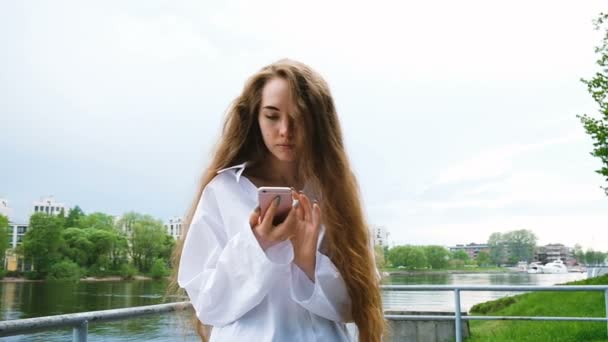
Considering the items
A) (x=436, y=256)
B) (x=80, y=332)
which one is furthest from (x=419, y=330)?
(x=436, y=256)

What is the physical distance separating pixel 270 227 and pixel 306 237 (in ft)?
0.34

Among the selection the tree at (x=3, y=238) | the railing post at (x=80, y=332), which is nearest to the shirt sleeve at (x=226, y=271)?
the railing post at (x=80, y=332)

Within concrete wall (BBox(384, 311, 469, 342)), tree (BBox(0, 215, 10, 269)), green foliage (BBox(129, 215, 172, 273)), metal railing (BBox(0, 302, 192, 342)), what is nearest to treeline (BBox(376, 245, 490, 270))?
green foliage (BBox(129, 215, 172, 273))

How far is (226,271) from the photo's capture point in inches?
47.1

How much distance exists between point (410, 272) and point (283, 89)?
215 feet

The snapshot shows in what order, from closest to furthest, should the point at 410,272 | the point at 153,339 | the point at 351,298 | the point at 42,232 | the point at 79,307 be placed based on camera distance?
1. the point at 351,298
2. the point at 153,339
3. the point at 79,307
4. the point at 42,232
5. the point at 410,272

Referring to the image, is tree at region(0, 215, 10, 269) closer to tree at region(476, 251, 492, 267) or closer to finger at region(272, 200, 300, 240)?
finger at region(272, 200, 300, 240)

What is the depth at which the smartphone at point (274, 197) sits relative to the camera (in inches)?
46.5

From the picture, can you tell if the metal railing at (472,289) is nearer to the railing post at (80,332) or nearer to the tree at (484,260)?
the railing post at (80,332)

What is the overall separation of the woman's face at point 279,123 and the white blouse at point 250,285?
15 cm

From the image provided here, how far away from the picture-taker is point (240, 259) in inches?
46.7

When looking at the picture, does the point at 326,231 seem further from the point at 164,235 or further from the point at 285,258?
the point at 164,235

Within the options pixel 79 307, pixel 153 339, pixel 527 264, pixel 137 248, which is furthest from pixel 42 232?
pixel 527 264

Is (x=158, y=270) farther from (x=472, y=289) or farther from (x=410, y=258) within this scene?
(x=472, y=289)
